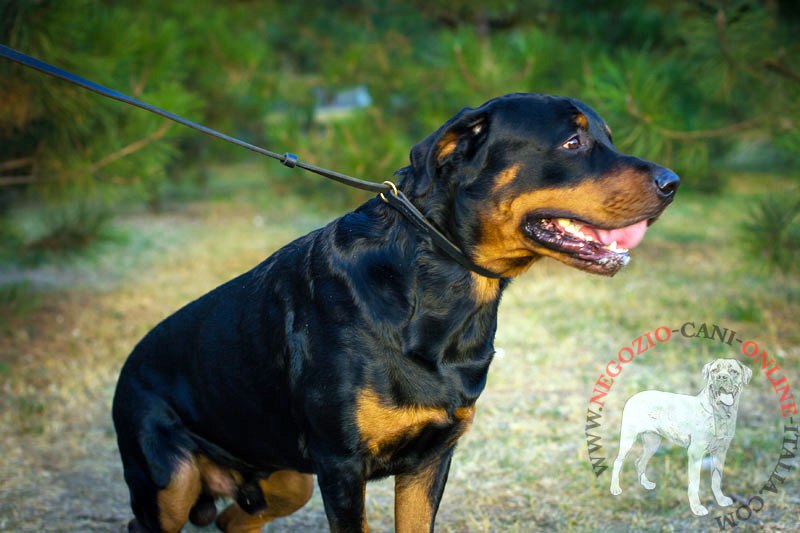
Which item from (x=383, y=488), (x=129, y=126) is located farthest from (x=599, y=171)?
(x=129, y=126)

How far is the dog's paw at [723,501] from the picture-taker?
375 centimetres

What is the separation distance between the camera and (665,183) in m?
2.76

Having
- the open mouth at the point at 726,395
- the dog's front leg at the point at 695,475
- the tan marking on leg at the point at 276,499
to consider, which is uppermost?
the open mouth at the point at 726,395

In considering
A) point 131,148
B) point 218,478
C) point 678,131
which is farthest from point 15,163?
point 678,131

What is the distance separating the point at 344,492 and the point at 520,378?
319cm

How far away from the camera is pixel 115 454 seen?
4816mm

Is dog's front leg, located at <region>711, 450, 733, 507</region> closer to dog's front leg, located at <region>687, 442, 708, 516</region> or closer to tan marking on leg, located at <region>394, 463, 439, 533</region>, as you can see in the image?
dog's front leg, located at <region>687, 442, 708, 516</region>

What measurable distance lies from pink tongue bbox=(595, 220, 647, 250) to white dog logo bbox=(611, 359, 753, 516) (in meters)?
1.01

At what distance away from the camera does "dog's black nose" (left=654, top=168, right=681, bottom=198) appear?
276cm

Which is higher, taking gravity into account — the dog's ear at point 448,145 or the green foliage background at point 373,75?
the dog's ear at point 448,145

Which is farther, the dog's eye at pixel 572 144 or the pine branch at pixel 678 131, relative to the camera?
the pine branch at pixel 678 131

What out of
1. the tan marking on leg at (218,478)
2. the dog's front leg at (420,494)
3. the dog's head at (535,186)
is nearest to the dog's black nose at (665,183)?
the dog's head at (535,186)

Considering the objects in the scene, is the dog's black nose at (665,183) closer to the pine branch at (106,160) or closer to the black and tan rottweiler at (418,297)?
the black and tan rottweiler at (418,297)

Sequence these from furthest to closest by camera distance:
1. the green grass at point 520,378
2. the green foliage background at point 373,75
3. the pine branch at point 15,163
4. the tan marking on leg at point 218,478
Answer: the pine branch at point 15,163 → the green foliage background at point 373,75 → the green grass at point 520,378 → the tan marking on leg at point 218,478
